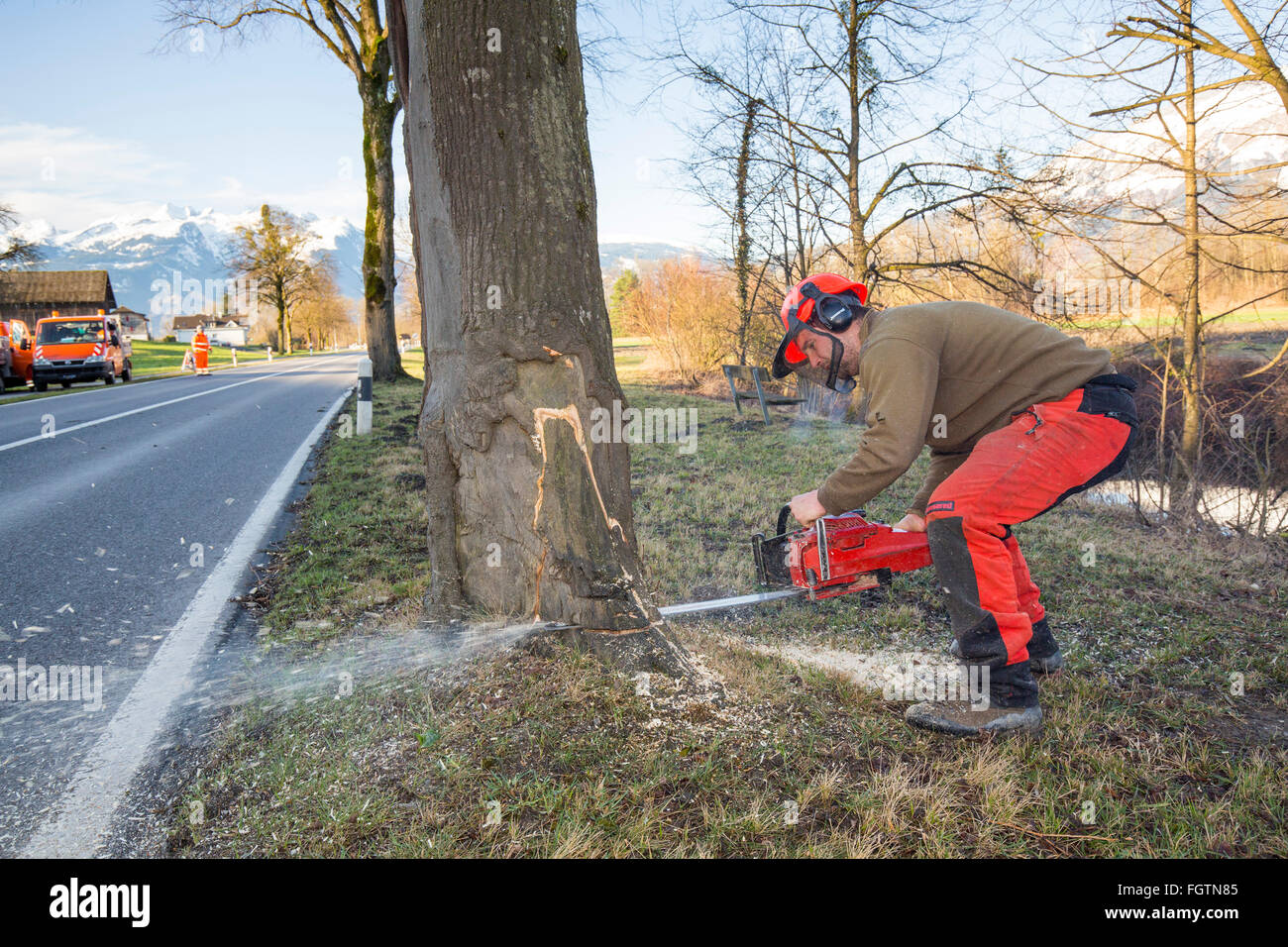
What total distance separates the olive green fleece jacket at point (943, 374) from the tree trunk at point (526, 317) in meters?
0.97

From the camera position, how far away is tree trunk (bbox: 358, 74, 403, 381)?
17.5 meters

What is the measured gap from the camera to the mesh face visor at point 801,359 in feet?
10.3

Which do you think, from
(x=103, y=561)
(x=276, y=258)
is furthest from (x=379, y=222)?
(x=276, y=258)

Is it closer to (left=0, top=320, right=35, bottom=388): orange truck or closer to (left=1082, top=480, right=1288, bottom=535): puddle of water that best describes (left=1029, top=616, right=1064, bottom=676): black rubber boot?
(left=1082, top=480, right=1288, bottom=535): puddle of water

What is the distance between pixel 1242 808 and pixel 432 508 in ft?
10.4

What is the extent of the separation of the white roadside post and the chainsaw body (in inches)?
311

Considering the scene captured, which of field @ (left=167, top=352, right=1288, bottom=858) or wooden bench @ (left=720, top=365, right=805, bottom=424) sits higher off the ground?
wooden bench @ (left=720, top=365, right=805, bottom=424)

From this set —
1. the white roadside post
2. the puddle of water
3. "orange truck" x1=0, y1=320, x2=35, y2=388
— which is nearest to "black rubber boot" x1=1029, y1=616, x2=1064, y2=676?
the puddle of water

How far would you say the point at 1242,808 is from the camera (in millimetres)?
2438

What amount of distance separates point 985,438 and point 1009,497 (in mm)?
265

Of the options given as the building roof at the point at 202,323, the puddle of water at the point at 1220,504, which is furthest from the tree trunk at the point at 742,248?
the building roof at the point at 202,323

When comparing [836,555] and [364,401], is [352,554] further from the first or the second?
[364,401]

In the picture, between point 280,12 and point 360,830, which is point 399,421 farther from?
point 280,12

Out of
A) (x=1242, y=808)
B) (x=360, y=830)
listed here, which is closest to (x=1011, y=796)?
(x=1242, y=808)
